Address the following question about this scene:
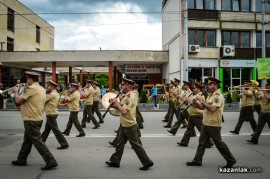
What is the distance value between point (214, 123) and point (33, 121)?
11.8 ft

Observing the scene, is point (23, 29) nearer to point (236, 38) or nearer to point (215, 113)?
point (236, 38)

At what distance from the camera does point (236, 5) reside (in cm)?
2920

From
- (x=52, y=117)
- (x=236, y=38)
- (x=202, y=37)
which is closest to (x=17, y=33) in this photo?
(x=202, y=37)

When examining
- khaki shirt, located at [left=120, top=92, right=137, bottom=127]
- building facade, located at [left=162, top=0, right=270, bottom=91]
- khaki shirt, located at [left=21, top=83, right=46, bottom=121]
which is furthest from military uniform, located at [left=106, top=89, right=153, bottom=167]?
building facade, located at [left=162, top=0, right=270, bottom=91]

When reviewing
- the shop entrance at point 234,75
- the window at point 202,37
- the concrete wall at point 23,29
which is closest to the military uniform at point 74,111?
the window at point 202,37

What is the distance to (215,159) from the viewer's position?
714cm

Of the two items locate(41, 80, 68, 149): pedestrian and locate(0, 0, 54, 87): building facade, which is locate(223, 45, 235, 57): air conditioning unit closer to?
locate(0, 0, 54, 87): building facade

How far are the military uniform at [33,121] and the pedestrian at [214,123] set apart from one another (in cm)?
293

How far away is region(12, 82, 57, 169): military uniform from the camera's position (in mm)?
6086

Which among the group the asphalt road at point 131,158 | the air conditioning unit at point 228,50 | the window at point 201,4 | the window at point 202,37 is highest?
the window at point 201,4

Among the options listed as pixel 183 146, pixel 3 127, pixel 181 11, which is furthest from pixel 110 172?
pixel 181 11

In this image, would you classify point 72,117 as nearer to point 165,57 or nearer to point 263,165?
point 263,165

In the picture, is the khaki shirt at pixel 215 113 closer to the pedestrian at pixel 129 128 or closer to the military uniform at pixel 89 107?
the pedestrian at pixel 129 128

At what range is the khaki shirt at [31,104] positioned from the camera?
619cm
